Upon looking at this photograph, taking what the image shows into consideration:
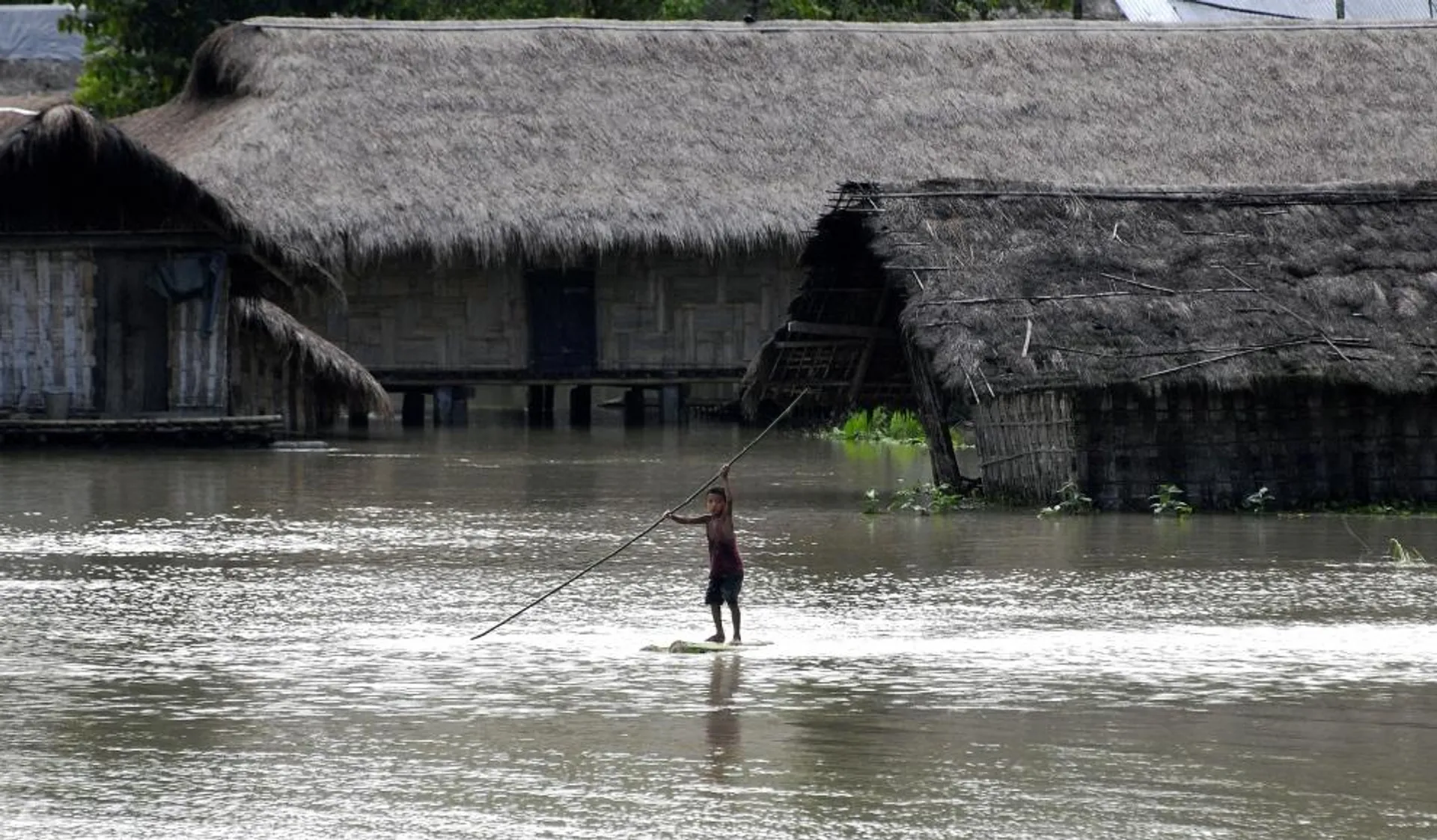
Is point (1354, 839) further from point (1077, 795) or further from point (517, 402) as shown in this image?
point (517, 402)

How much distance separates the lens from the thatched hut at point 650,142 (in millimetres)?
28969

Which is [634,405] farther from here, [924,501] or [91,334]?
[924,501]

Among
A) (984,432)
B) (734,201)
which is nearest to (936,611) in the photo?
(984,432)

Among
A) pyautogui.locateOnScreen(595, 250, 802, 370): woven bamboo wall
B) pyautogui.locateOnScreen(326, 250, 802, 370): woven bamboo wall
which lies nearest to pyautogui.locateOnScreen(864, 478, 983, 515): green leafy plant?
pyautogui.locateOnScreen(326, 250, 802, 370): woven bamboo wall

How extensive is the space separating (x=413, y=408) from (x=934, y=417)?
544 inches

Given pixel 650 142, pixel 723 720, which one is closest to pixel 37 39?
pixel 650 142

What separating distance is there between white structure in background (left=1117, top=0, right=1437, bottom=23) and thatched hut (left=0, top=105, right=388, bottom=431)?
22.7 meters

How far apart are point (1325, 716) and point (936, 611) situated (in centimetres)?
304

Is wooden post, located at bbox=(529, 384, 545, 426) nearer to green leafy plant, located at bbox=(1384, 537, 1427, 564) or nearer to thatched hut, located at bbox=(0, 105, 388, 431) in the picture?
thatched hut, located at bbox=(0, 105, 388, 431)

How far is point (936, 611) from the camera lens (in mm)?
11914

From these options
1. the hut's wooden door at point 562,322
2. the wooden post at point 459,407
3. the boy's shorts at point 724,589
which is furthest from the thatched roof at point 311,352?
the boy's shorts at point 724,589

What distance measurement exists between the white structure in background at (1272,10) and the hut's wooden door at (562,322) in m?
15.6

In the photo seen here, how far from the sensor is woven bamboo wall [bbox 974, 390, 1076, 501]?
16828 mm

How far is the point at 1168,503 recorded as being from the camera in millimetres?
16906
